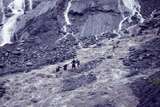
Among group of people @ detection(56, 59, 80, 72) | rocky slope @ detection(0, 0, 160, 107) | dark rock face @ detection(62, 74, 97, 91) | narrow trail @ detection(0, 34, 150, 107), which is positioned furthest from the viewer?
group of people @ detection(56, 59, 80, 72)

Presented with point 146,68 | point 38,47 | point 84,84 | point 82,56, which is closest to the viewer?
point 84,84

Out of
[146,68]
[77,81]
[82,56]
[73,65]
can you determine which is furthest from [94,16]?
[146,68]

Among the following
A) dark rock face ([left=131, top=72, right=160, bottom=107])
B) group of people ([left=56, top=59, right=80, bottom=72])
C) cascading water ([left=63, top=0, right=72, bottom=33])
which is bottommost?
dark rock face ([left=131, top=72, right=160, bottom=107])

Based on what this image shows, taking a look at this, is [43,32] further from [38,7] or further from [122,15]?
[122,15]

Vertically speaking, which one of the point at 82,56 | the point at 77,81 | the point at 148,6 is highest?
the point at 148,6

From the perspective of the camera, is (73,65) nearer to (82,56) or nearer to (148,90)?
(82,56)

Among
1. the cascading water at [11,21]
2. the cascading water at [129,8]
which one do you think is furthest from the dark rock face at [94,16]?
the cascading water at [11,21]

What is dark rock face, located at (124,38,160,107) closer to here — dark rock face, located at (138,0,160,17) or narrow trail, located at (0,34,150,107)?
narrow trail, located at (0,34,150,107)

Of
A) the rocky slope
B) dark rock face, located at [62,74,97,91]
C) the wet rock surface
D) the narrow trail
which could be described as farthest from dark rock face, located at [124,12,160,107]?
the wet rock surface

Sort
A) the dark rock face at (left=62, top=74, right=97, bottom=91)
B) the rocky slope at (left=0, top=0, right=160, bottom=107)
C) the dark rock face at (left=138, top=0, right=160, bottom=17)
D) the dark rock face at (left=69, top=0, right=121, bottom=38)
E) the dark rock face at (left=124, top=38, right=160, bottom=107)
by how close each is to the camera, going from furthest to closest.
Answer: the dark rock face at (left=138, top=0, right=160, bottom=17), the dark rock face at (left=69, top=0, right=121, bottom=38), the dark rock face at (left=62, top=74, right=97, bottom=91), the rocky slope at (left=0, top=0, right=160, bottom=107), the dark rock face at (left=124, top=38, right=160, bottom=107)
